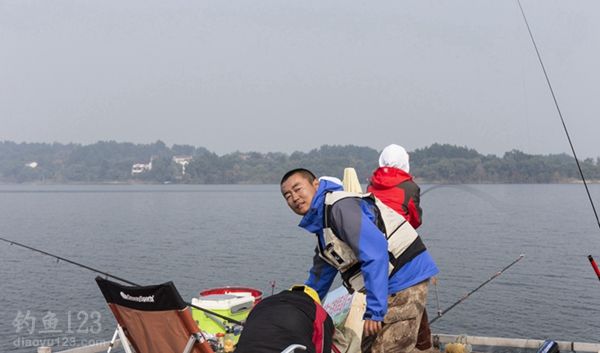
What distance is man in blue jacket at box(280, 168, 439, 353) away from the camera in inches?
138

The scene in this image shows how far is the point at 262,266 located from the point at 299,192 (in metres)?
26.5

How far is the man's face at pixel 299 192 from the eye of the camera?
12.2 ft

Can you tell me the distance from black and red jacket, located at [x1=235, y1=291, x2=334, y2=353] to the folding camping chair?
986 millimetres

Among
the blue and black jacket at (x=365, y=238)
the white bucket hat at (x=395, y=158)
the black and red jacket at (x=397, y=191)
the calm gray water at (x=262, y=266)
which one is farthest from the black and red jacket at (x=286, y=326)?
the calm gray water at (x=262, y=266)

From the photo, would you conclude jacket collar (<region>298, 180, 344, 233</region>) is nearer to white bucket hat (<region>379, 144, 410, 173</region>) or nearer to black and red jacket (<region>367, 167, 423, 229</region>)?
black and red jacket (<region>367, 167, 423, 229</region>)

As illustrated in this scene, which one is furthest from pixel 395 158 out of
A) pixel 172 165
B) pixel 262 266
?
pixel 172 165

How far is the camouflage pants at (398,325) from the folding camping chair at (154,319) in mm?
1083

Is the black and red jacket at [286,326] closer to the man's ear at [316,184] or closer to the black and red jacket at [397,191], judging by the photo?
the man's ear at [316,184]

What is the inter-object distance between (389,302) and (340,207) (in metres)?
0.81

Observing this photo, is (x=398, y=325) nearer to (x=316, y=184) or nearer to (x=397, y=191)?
(x=316, y=184)

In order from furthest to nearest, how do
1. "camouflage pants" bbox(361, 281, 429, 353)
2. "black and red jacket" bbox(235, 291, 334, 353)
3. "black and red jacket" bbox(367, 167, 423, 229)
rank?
"black and red jacket" bbox(367, 167, 423, 229) → "camouflage pants" bbox(361, 281, 429, 353) → "black and red jacket" bbox(235, 291, 334, 353)

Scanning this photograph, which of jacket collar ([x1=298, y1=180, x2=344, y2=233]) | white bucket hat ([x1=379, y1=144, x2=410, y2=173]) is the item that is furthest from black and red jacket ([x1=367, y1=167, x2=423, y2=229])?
jacket collar ([x1=298, y1=180, x2=344, y2=233])

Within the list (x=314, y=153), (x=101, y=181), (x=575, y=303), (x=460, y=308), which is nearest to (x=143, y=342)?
(x=460, y=308)

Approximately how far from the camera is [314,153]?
125625 millimetres
